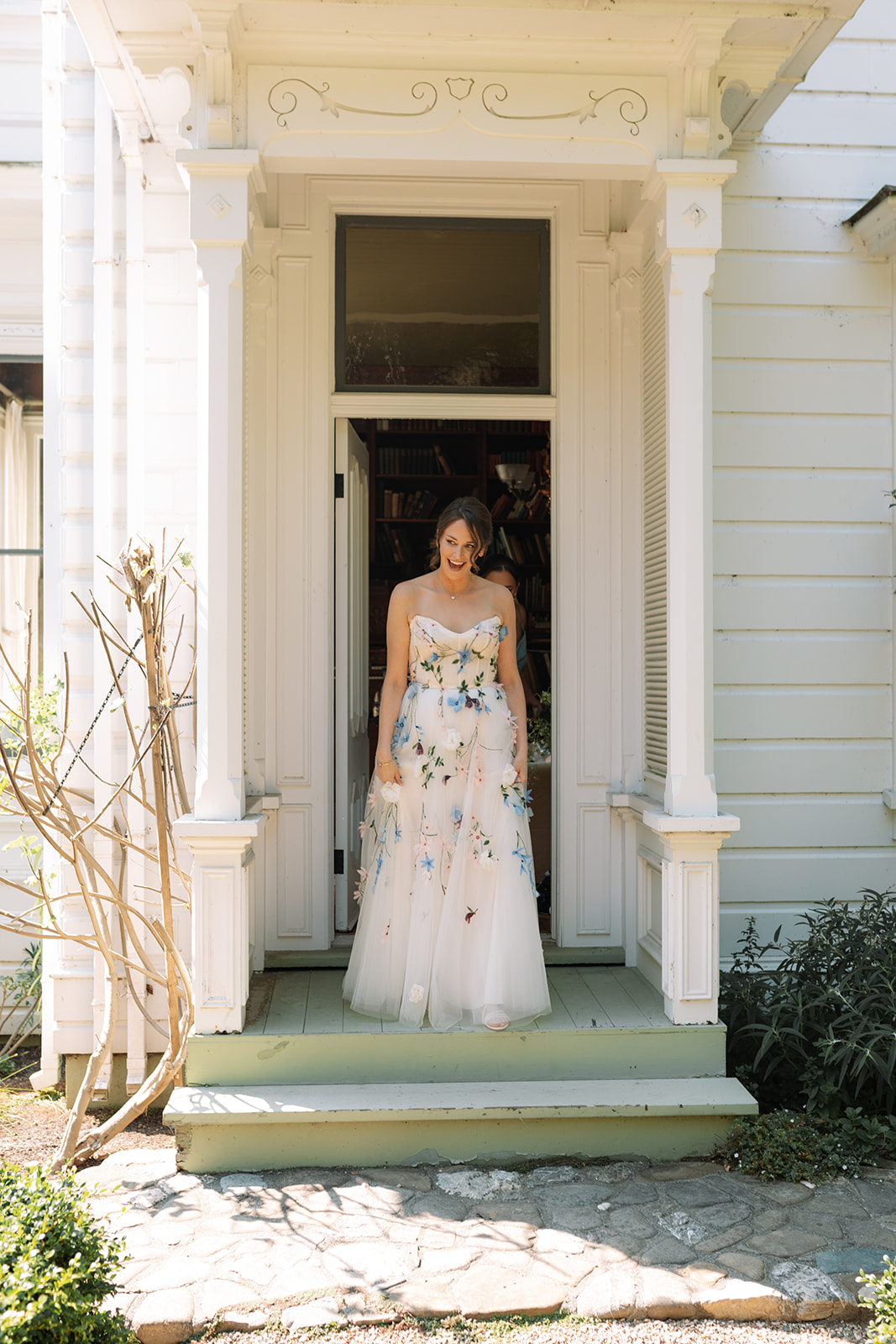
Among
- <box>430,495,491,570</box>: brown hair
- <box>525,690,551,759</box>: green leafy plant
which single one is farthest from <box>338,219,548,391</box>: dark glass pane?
<box>525,690,551,759</box>: green leafy plant

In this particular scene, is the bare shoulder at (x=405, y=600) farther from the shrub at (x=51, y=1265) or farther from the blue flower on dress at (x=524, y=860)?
the shrub at (x=51, y=1265)

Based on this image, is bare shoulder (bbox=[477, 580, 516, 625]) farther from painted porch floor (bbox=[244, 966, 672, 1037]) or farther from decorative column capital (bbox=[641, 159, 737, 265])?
painted porch floor (bbox=[244, 966, 672, 1037])

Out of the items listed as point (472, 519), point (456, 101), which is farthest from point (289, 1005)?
point (456, 101)

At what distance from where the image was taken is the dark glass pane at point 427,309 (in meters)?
4.39

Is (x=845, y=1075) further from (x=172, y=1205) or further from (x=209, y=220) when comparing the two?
(x=209, y=220)

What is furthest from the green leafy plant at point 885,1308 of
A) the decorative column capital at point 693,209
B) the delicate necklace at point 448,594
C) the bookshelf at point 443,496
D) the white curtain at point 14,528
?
the bookshelf at point 443,496

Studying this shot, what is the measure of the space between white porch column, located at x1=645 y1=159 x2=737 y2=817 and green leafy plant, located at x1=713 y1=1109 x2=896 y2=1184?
3.21 feet

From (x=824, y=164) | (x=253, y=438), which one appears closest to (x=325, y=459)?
(x=253, y=438)

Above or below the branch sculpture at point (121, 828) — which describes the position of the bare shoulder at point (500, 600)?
above

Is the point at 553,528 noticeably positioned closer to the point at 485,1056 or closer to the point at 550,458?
the point at 550,458

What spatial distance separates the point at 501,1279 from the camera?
2.65 meters

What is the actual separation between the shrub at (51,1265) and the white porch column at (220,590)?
1.06 metres

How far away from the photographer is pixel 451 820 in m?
3.73

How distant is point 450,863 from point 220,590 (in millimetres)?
1193
